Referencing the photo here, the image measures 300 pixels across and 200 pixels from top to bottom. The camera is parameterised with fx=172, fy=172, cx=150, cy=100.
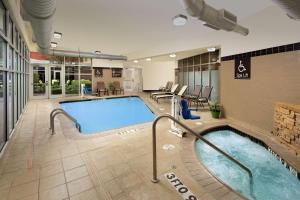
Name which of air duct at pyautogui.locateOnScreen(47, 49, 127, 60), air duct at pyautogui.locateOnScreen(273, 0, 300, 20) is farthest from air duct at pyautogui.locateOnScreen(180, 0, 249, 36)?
air duct at pyautogui.locateOnScreen(47, 49, 127, 60)

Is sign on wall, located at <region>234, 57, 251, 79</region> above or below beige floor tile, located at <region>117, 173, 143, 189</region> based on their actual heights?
above

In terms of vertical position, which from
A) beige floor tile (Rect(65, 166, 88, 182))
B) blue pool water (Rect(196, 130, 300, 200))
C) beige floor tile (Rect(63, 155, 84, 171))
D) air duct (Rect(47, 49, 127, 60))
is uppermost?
air duct (Rect(47, 49, 127, 60))

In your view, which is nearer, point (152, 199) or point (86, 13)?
point (152, 199)

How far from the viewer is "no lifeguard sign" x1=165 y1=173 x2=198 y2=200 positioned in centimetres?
192

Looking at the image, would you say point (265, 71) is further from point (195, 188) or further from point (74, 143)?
point (74, 143)

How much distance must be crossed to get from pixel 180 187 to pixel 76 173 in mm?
1399

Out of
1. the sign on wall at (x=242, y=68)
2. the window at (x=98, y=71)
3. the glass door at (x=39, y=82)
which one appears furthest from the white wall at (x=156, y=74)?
the sign on wall at (x=242, y=68)

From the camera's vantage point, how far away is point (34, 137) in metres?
3.69

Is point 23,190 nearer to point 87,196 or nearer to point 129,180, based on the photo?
point 87,196

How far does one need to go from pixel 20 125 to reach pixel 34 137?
1289 mm

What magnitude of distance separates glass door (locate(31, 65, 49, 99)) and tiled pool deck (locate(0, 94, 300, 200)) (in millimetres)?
6927

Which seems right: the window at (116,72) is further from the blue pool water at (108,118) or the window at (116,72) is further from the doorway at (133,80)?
the blue pool water at (108,118)

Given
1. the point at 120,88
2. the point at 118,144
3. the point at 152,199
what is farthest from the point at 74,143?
the point at 120,88

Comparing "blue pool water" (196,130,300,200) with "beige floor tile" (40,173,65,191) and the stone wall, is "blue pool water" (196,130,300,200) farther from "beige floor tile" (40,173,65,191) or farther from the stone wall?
"beige floor tile" (40,173,65,191)
